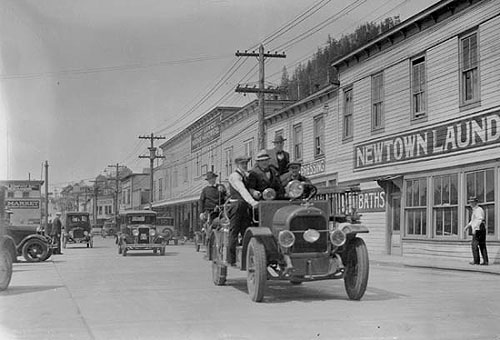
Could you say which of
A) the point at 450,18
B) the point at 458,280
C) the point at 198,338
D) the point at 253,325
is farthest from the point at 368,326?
the point at 450,18

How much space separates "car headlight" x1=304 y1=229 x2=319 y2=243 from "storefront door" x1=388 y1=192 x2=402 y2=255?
12620mm

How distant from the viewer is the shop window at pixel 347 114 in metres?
24.8

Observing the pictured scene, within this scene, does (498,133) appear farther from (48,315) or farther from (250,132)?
(250,132)

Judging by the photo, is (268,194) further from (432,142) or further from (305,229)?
(432,142)

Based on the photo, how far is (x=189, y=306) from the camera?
30.4 ft

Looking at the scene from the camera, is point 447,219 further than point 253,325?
Yes

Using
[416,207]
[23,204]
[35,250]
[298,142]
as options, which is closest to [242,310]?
[416,207]

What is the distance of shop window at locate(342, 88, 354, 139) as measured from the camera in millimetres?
24828

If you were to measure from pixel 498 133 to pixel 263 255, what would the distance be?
30.9 feet

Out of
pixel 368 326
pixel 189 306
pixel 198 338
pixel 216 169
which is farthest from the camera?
pixel 216 169

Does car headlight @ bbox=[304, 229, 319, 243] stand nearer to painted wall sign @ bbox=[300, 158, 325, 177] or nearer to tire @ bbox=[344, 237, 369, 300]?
tire @ bbox=[344, 237, 369, 300]

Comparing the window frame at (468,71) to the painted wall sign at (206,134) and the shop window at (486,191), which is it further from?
the painted wall sign at (206,134)

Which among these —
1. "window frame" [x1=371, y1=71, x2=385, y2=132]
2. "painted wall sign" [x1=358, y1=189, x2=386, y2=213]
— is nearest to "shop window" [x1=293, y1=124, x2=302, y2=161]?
"painted wall sign" [x1=358, y1=189, x2=386, y2=213]

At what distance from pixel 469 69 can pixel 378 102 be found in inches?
192
